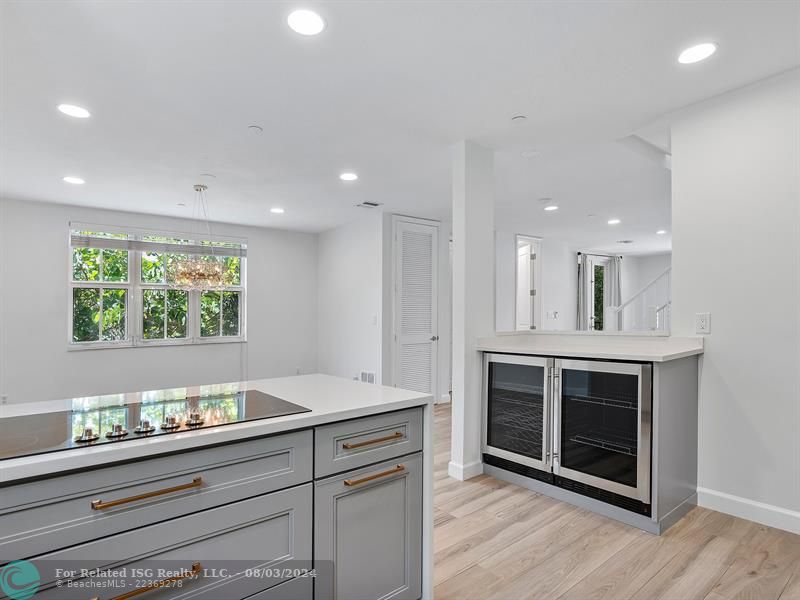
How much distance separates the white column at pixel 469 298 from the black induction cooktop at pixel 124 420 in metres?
1.72

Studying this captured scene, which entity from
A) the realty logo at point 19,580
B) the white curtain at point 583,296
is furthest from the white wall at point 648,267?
the realty logo at point 19,580

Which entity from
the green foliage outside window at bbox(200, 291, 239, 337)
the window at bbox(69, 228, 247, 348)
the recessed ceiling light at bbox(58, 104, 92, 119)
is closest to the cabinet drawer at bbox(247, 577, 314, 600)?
the recessed ceiling light at bbox(58, 104, 92, 119)

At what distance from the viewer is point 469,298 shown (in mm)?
3074

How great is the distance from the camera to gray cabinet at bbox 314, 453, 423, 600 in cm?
135

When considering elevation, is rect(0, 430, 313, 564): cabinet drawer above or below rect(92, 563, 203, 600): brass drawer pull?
above

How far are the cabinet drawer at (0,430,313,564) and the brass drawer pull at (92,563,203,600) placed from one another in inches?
5.9

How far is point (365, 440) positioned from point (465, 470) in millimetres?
1797

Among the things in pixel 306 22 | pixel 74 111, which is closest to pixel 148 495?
pixel 306 22

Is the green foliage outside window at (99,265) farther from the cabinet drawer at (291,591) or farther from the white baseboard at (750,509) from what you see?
the white baseboard at (750,509)

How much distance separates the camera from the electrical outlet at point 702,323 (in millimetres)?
2497

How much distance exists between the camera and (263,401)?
1.55 metres

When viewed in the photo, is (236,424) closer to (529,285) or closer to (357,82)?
(357,82)

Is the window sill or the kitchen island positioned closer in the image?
the kitchen island

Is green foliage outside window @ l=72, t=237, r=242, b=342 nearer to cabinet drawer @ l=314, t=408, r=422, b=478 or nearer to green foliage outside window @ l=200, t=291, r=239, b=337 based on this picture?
green foliage outside window @ l=200, t=291, r=239, b=337
